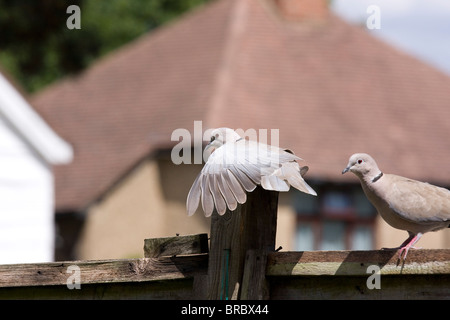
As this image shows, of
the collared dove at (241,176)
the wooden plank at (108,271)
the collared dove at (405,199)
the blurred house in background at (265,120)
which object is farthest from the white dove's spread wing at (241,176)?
the blurred house in background at (265,120)

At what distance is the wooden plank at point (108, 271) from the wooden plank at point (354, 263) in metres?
0.34

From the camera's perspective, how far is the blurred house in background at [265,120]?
2400cm

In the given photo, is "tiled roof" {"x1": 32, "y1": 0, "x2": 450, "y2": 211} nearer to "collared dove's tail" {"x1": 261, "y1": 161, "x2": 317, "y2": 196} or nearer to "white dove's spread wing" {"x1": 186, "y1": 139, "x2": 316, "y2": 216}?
"white dove's spread wing" {"x1": 186, "y1": 139, "x2": 316, "y2": 216}

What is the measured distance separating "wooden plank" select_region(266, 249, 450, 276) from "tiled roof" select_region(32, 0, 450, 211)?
61.1 ft

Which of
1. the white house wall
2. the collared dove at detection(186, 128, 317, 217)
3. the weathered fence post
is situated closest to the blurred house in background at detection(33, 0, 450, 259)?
the white house wall

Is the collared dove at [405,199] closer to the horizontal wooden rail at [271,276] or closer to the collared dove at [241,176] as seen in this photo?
the collared dove at [241,176]

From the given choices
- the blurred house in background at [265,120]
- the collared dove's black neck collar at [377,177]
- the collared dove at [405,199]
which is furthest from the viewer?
the blurred house in background at [265,120]

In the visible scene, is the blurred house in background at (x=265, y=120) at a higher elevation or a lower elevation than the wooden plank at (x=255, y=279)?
higher

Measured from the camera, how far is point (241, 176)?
4.04m

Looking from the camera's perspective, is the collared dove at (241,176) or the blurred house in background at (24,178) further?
the blurred house in background at (24,178)

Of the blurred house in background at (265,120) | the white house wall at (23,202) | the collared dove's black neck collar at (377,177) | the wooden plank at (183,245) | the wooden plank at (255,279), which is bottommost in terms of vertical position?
the wooden plank at (255,279)

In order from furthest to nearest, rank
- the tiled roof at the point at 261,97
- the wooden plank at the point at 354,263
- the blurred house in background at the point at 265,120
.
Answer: the tiled roof at the point at 261,97 → the blurred house in background at the point at 265,120 → the wooden plank at the point at 354,263

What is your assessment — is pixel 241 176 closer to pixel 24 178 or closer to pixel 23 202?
pixel 23 202

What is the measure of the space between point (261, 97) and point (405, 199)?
67.1ft
